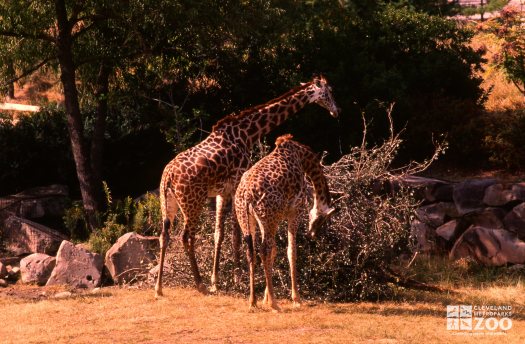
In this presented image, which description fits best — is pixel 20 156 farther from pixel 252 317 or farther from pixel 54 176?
pixel 252 317

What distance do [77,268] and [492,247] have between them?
23.9ft

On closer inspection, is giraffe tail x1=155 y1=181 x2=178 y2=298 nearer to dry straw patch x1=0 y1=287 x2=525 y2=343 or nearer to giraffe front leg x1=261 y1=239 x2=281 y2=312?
dry straw patch x1=0 y1=287 x2=525 y2=343

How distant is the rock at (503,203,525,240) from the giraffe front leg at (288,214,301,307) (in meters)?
5.57

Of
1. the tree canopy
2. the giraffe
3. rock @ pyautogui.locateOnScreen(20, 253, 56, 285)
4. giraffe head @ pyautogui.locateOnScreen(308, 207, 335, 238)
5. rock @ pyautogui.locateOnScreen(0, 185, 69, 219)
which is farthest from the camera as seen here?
rock @ pyautogui.locateOnScreen(0, 185, 69, 219)

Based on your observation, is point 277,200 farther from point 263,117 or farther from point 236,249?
point 263,117

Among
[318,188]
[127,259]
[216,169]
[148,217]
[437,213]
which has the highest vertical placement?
[216,169]

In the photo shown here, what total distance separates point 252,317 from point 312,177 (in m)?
2.28

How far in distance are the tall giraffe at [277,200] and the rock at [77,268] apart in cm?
366

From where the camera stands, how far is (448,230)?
16.6 metres

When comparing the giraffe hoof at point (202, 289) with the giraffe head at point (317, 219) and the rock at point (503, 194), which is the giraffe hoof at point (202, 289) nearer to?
the giraffe head at point (317, 219)

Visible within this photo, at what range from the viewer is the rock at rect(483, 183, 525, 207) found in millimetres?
16212

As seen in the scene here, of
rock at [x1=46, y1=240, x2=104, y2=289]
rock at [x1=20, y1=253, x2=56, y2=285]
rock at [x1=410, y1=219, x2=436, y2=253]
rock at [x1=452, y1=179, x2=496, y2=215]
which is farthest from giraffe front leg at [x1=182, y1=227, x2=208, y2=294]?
rock at [x1=452, y1=179, x2=496, y2=215]

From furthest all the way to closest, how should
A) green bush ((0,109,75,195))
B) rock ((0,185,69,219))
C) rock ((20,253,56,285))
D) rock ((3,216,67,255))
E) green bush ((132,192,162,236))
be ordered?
green bush ((0,109,75,195))
rock ((0,185,69,219))
green bush ((132,192,162,236))
rock ((3,216,67,255))
rock ((20,253,56,285))

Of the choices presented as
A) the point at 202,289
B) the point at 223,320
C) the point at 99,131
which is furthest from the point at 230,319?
the point at 99,131
